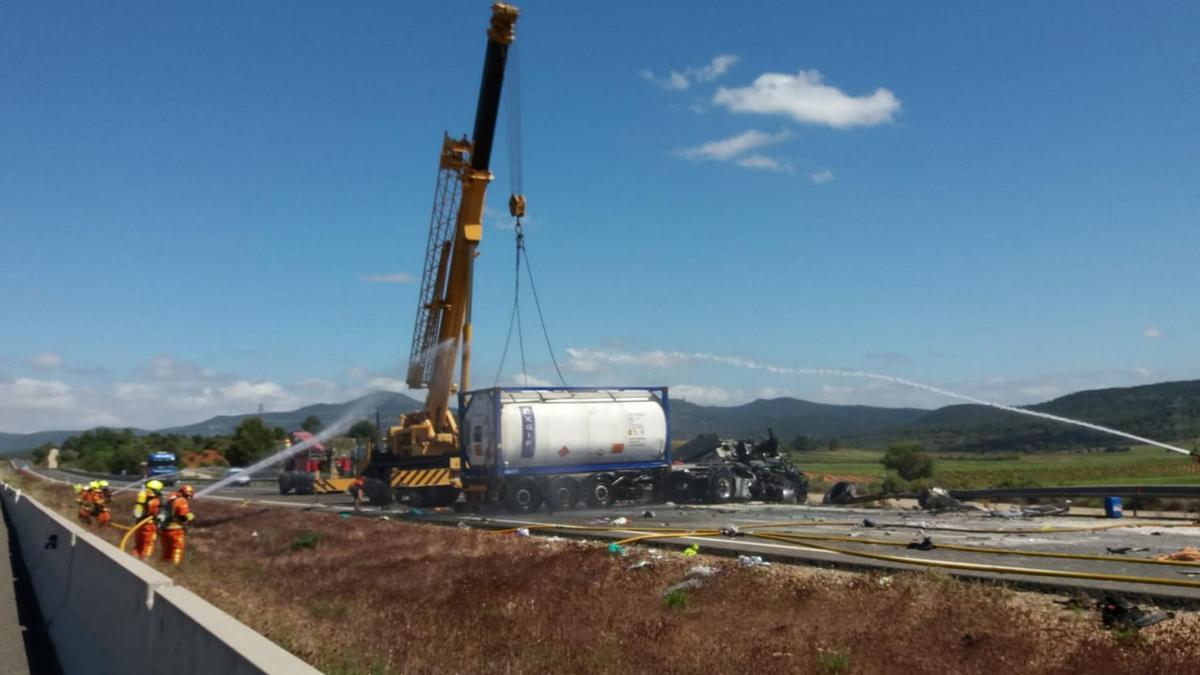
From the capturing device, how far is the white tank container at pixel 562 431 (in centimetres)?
2748

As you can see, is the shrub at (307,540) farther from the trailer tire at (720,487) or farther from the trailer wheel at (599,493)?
the trailer tire at (720,487)

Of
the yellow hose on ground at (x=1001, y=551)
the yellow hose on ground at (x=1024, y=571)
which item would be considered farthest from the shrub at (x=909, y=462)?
the yellow hose on ground at (x=1024, y=571)

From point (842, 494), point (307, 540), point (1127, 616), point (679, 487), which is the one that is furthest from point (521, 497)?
point (1127, 616)

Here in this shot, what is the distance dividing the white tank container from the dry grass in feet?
37.7

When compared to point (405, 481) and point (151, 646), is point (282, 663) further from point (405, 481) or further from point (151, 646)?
point (405, 481)

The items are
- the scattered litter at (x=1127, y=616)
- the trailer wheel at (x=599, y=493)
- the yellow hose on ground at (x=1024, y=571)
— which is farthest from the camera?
the trailer wheel at (x=599, y=493)

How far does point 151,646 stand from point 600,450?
2247 centimetres

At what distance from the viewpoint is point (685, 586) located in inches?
465

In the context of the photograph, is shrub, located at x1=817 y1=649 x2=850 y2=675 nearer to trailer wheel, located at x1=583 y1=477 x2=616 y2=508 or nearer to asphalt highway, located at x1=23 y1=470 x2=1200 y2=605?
asphalt highway, located at x1=23 y1=470 x2=1200 y2=605

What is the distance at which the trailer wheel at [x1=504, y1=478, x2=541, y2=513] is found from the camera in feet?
90.5

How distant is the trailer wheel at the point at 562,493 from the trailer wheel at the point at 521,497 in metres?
0.52

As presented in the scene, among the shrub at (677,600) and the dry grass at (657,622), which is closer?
the dry grass at (657,622)

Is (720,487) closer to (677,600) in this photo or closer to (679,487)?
(679,487)

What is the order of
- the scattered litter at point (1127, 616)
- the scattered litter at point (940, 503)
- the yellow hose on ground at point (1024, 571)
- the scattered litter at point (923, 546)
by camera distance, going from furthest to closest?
the scattered litter at point (940, 503), the scattered litter at point (923, 546), the yellow hose on ground at point (1024, 571), the scattered litter at point (1127, 616)
